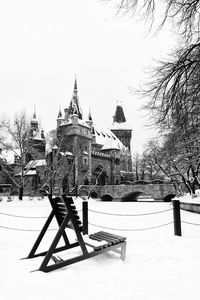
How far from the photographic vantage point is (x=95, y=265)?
14.0ft

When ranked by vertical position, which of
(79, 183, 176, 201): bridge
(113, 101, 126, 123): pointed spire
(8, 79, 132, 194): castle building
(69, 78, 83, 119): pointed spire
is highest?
(113, 101, 126, 123): pointed spire

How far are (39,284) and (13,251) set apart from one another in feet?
7.35

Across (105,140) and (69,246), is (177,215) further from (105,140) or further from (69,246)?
(105,140)

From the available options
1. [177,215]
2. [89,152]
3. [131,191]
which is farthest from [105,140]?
[177,215]

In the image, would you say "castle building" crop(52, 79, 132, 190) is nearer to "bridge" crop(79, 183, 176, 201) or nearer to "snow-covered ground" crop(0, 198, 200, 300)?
"bridge" crop(79, 183, 176, 201)

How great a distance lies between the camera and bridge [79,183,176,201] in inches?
1487

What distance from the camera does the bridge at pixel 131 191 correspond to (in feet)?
124

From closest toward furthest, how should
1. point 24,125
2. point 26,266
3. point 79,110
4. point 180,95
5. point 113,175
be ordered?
1. point 26,266
2. point 180,95
3. point 24,125
4. point 79,110
5. point 113,175

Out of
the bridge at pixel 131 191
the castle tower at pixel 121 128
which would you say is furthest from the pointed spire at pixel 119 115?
the bridge at pixel 131 191

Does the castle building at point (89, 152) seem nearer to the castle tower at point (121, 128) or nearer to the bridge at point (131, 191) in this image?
the castle tower at point (121, 128)

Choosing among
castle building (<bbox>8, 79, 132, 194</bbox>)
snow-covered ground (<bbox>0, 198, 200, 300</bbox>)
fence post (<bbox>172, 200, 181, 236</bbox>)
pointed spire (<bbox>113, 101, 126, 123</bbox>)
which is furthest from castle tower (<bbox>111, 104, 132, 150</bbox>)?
snow-covered ground (<bbox>0, 198, 200, 300</bbox>)

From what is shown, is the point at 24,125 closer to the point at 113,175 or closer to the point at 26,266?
the point at 26,266

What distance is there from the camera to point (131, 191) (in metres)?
41.0

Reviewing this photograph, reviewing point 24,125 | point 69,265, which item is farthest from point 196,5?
point 24,125
